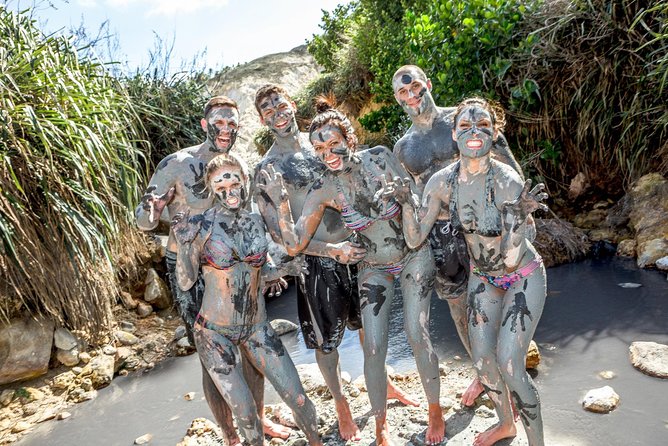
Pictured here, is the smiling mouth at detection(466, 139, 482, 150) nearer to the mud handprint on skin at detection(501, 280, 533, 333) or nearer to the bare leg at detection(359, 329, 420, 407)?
the mud handprint on skin at detection(501, 280, 533, 333)

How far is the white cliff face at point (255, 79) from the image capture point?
A: 11.2 metres

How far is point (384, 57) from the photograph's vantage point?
27.2 ft

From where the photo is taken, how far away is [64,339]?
456 centimetres

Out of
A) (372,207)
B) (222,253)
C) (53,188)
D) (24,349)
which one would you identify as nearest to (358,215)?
(372,207)

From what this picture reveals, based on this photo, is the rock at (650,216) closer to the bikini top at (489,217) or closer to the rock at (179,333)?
the bikini top at (489,217)

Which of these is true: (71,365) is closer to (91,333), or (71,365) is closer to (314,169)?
(91,333)

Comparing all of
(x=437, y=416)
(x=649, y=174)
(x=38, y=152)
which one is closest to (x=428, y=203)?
(x=437, y=416)

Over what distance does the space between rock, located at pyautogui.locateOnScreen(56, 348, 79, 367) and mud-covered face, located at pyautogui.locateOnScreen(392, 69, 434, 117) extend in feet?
11.6

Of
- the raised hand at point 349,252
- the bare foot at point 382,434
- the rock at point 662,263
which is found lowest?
the rock at point 662,263

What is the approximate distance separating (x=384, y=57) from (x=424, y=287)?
626 centimetres

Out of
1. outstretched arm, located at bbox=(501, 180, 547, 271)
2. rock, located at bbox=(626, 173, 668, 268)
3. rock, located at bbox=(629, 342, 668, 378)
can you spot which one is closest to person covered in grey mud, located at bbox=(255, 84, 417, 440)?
outstretched arm, located at bbox=(501, 180, 547, 271)

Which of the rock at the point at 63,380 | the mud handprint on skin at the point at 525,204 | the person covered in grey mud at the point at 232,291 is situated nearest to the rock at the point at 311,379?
the person covered in grey mud at the point at 232,291

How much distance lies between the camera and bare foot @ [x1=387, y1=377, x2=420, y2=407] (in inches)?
135

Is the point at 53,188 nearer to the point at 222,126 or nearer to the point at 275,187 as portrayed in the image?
the point at 222,126
